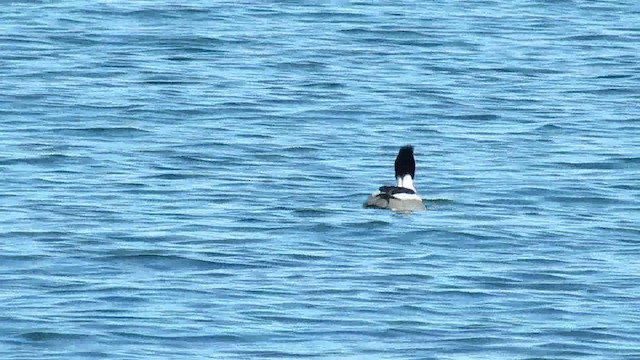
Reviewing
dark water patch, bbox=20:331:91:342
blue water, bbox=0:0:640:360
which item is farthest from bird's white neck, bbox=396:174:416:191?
dark water patch, bbox=20:331:91:342

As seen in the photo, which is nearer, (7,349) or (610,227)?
(7,349)

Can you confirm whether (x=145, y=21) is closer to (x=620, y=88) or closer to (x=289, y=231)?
(x=620, y=88)

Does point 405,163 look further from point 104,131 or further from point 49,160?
point 104,131

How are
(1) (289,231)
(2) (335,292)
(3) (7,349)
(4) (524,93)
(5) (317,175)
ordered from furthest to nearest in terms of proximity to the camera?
(4) (524,93), (5) (317,175), (1) (289,231), (2) (335,292), (3) (7,349)

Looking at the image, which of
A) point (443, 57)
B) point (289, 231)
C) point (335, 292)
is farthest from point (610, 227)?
point (443, 57)

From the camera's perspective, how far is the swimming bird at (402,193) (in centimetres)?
1738

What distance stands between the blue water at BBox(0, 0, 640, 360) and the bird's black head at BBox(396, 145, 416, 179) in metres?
0.37

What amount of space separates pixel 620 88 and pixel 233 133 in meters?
6.06

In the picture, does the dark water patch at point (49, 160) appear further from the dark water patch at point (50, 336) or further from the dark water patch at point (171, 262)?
the dark water patch at point (50, 336)

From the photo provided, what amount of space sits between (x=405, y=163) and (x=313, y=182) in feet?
3.82

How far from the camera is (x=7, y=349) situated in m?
12.3

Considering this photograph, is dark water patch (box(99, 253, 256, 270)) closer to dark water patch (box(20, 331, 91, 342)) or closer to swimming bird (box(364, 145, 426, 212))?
dark water patch (box(20, 331, 91, 342))

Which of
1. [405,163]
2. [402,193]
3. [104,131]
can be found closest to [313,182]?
[405,163]

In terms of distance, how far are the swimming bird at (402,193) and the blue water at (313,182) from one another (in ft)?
0.50
